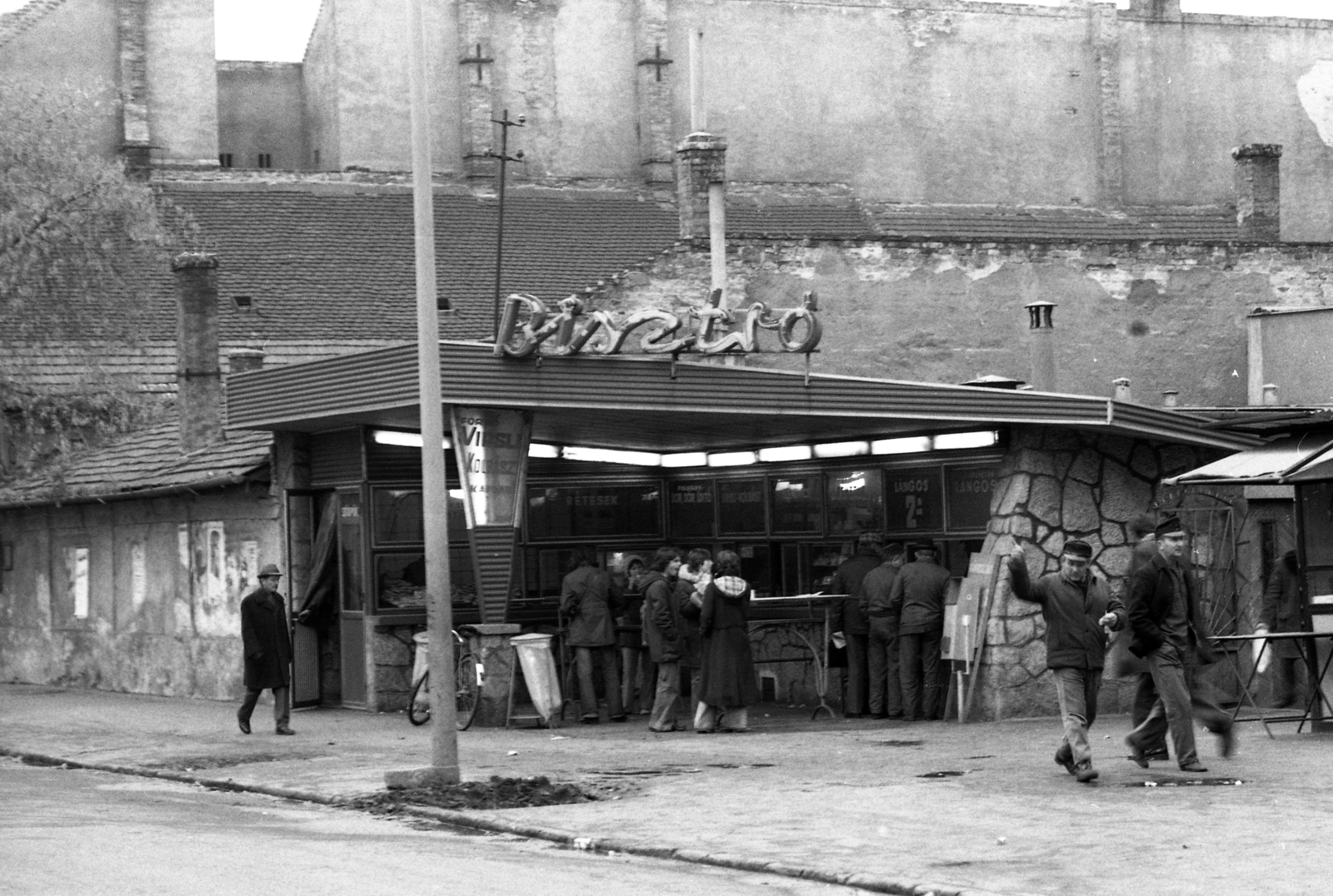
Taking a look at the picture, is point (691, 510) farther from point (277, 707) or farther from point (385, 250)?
point (385, 250)

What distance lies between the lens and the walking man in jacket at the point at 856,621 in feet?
69.2

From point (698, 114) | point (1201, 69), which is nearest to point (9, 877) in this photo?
point (698, 114)

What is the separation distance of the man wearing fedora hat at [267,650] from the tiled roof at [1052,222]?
93.5 ft

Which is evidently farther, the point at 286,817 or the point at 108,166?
the point at 108,166

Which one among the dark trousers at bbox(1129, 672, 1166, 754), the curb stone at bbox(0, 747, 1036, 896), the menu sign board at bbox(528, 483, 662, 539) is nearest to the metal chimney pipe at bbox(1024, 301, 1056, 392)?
the menu sign board at bbox(528, 483, 662, 539)

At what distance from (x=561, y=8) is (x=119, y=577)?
2531cm

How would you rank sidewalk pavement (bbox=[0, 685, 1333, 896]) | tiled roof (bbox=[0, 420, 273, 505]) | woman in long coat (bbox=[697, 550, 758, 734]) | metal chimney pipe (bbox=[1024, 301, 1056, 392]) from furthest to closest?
1. metal chimney pipe (bbox=[1024, 301, 1056, 392])
2. tiled roof (bbox=[0, 420, 273, 505])
3. woman in long coat (bbox=[697, 550, 758, 734])
4. sidewalk pavement (bbox=[0, 685, 1333, 896])

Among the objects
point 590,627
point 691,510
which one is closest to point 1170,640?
point 590,627

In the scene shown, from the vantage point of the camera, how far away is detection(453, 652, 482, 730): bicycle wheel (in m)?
20.5

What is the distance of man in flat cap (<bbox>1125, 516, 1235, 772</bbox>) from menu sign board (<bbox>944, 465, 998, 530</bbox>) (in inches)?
226

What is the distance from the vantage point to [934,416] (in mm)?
19750

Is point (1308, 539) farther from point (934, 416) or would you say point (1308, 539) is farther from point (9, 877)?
point (9, 877)

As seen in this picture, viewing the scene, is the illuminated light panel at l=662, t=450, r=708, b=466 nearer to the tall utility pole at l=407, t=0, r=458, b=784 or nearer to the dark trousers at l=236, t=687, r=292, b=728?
the dark trousers at l=236, t=687, r=292, b=728

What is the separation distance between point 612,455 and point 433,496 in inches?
356
